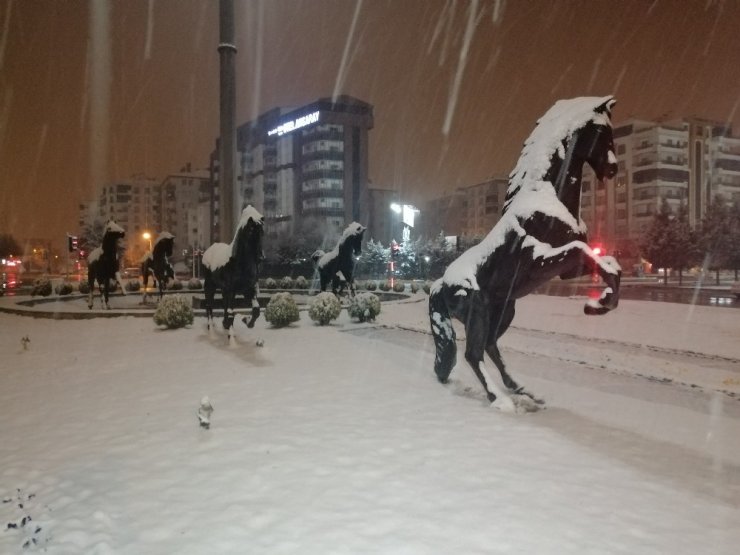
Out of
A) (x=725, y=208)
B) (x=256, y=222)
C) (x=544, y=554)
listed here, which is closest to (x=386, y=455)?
(x=544, y=554)

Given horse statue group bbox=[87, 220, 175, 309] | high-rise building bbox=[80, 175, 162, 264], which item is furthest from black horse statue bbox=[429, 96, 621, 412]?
high-rise building bbox=[80, 175, 162, 264]

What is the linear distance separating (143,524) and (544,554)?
9.98 ft

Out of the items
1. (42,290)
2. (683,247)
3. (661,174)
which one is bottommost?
(42,290)

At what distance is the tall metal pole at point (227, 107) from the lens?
21531 millimetres

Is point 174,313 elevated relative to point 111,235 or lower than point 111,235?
lower

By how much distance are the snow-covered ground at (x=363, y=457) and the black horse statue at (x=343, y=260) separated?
8.99 meters

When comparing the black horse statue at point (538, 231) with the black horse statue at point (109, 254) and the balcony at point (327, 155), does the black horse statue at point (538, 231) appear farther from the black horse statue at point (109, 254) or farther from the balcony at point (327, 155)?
the balcony at point (327, 155)

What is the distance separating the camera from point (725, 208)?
152 ft

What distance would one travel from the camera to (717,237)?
43312 millimetres

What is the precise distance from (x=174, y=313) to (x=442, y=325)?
1003cm

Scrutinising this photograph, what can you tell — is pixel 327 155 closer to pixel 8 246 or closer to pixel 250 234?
pixel 8 246

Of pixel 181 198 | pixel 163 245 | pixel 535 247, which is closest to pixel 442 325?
pixel 535 247

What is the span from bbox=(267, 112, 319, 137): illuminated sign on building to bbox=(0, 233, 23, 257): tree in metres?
46.6

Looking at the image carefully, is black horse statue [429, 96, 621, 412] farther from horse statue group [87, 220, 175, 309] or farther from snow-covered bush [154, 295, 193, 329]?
horse statue group [87, 220, 175, 309]
